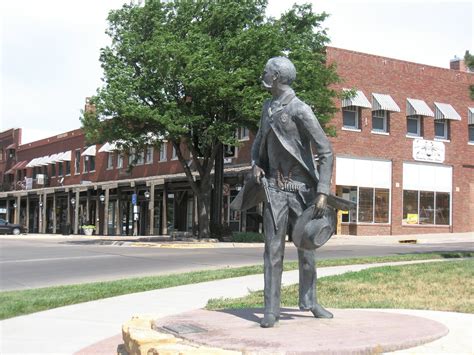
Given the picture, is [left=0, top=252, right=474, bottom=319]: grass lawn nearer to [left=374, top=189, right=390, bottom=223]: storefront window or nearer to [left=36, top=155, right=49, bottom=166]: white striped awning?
[left=374, top=189, right=390, bottom=223]: storefront window

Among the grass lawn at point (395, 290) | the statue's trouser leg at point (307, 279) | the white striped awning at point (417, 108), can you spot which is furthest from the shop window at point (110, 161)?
the statue's trouser leg at point (307, 279)

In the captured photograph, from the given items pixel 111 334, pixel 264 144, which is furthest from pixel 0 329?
pixel 264 144

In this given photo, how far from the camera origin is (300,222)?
20.6 ft

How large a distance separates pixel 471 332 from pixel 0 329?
18.2ft

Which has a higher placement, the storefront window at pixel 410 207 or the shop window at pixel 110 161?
the shop window at pixel 110 161

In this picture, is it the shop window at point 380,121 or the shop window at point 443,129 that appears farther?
the shop window at point 443,129

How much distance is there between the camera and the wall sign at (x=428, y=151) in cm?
3738

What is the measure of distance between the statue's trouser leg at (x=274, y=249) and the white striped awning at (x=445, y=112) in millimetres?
33396

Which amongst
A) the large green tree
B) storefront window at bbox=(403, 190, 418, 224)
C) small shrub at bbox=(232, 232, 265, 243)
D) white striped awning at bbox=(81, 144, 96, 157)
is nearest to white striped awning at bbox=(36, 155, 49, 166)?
white striped awning at bbox=(81, 144, 96, 157)

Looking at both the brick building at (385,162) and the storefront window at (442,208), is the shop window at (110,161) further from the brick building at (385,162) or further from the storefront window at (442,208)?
the storefront window at (442,208)

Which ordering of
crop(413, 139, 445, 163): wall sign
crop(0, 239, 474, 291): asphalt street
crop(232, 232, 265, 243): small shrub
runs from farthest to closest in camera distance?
1. crop(413, 139, 445, 163): wall sign
2. crop(232, 232, 265, 243): small shrub
3. crop(0, 239, 474, 291): asphalt street

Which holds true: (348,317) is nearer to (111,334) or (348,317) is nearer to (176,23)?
(111,334)

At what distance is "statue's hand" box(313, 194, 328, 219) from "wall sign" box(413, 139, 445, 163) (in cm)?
3236

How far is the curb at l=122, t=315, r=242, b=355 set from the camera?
4965 mm
